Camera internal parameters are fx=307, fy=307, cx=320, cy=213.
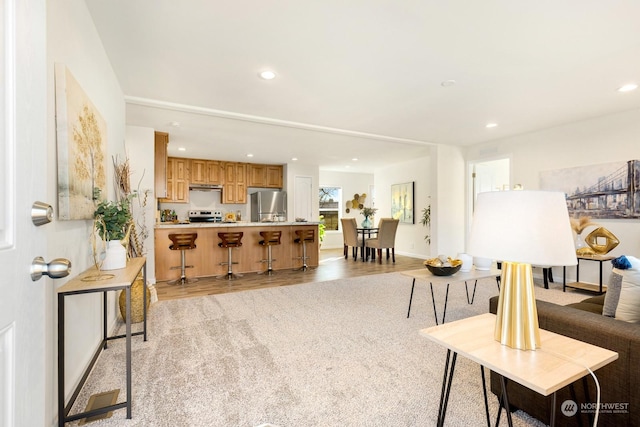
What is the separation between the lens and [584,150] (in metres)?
4.46

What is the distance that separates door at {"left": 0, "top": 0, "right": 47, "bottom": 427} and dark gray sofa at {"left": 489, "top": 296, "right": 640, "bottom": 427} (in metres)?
1.92

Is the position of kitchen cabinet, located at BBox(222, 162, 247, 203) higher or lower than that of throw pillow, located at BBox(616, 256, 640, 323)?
higher

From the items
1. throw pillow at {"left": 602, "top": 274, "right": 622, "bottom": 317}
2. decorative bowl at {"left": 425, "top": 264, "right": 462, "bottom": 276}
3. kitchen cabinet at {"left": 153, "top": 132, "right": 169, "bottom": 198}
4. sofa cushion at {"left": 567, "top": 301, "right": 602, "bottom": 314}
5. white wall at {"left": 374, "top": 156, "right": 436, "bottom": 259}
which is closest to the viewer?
throw pillow at {"left": 602, "top": 274, "right": 622, "bottom": 317}

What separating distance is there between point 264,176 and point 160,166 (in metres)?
3.41

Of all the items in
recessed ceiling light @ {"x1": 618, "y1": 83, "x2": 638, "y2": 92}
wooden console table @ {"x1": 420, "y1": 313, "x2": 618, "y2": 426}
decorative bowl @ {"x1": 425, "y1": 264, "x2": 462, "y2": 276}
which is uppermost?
recessed ceiling light @ {"x1": 618, "y1": 83, "x2": 638, "y2": 92}

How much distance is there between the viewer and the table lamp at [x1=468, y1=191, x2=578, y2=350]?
108 centimetres

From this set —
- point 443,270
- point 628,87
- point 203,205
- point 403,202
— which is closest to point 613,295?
point 443,270

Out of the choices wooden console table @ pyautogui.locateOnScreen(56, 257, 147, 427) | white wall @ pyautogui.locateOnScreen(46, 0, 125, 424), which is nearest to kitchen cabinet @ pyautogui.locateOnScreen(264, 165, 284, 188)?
white wall @ pyautogui.locateOnScreen(46, 0, 125, 424)

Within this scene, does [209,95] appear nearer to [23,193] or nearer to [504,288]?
[23,193]

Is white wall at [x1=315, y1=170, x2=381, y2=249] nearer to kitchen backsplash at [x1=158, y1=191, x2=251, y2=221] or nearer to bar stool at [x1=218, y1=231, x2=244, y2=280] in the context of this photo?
kitchen backsplash at [x1=158, y1=191, x2=251, y2=221]

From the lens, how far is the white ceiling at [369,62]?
210 centimetres

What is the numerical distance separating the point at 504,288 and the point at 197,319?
2868 millimetres

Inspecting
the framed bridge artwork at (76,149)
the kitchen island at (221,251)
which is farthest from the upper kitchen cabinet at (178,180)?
the framed bridge artwork at (76,149)

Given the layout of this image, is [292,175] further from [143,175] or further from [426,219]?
[143,175]
